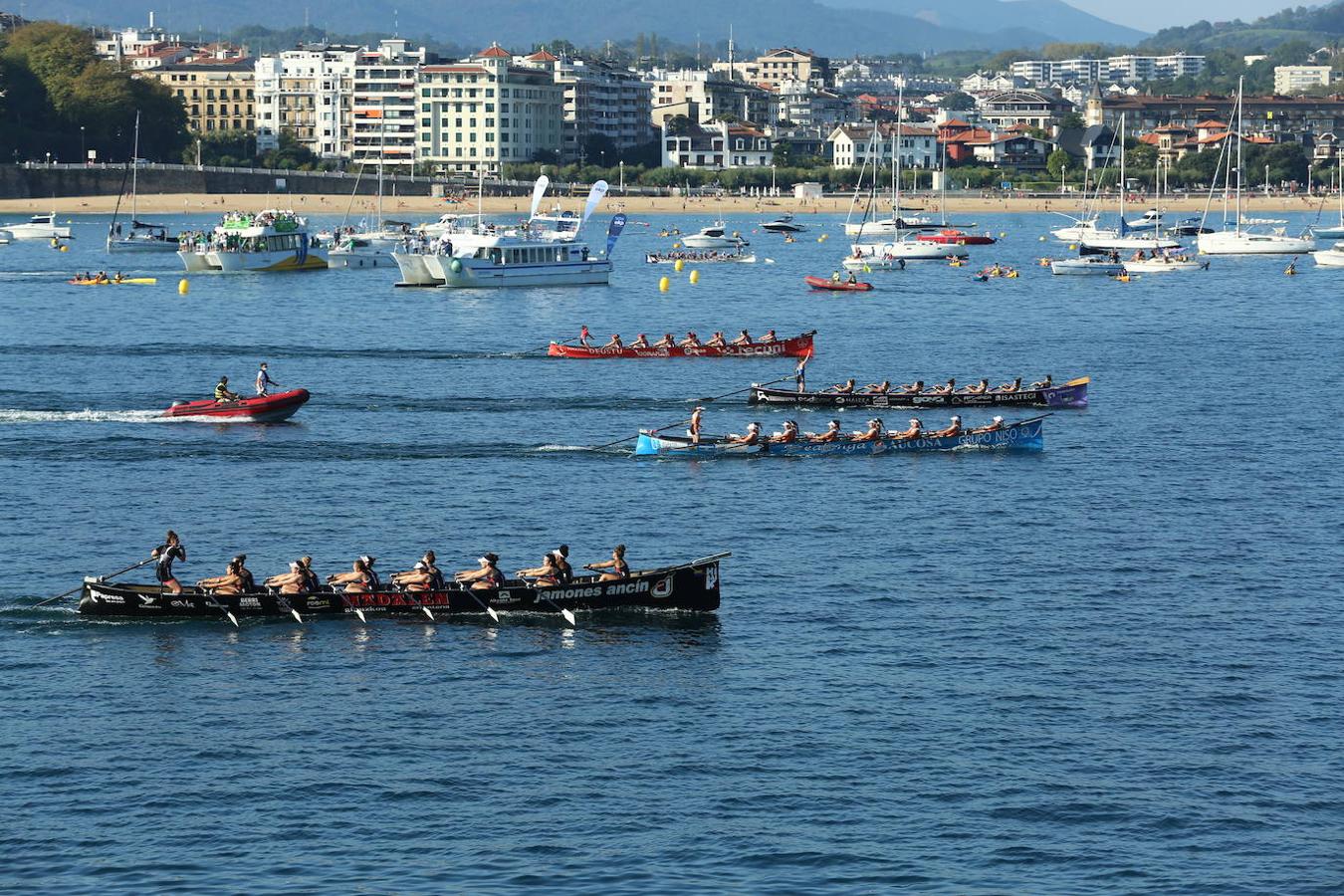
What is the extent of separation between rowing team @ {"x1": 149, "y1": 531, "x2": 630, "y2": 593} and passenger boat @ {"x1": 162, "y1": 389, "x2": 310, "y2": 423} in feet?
91.8

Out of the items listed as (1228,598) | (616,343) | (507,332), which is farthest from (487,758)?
(507,332)

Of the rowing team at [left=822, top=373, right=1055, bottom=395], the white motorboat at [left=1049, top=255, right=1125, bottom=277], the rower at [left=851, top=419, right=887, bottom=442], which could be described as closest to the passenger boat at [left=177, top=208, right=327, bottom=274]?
the white motorboat at [left=1049, top=255, right=1125, bottom=277]

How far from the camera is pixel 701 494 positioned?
6512cm

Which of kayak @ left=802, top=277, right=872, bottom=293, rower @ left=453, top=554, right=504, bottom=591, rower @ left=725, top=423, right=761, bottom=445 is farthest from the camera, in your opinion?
kayak @ left=802, top=277, right=872, bottom=293

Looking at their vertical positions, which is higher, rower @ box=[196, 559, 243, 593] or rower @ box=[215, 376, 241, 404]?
rower @ box=[215, 376, 241, 404]

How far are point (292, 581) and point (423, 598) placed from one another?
10.9ft

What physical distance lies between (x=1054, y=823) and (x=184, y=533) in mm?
31149

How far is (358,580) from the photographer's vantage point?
48750 mm

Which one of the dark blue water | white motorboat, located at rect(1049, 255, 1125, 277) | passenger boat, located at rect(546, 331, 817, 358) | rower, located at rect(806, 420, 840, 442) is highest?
white motorboat, located at rect(1049, 255, 1125, 277)

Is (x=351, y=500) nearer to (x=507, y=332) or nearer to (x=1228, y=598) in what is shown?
(x=1228, y=598)

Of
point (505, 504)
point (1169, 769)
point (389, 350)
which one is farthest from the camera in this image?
point (389, 350)

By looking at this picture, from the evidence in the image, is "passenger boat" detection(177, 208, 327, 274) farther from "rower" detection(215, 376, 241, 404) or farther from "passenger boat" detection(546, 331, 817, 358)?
"rower" detection(215, 376, 241, 404)

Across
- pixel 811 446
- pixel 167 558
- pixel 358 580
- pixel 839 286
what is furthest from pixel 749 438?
pixel 839 286

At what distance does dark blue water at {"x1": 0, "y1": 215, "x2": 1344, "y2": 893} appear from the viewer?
Answer: 35.6 m
